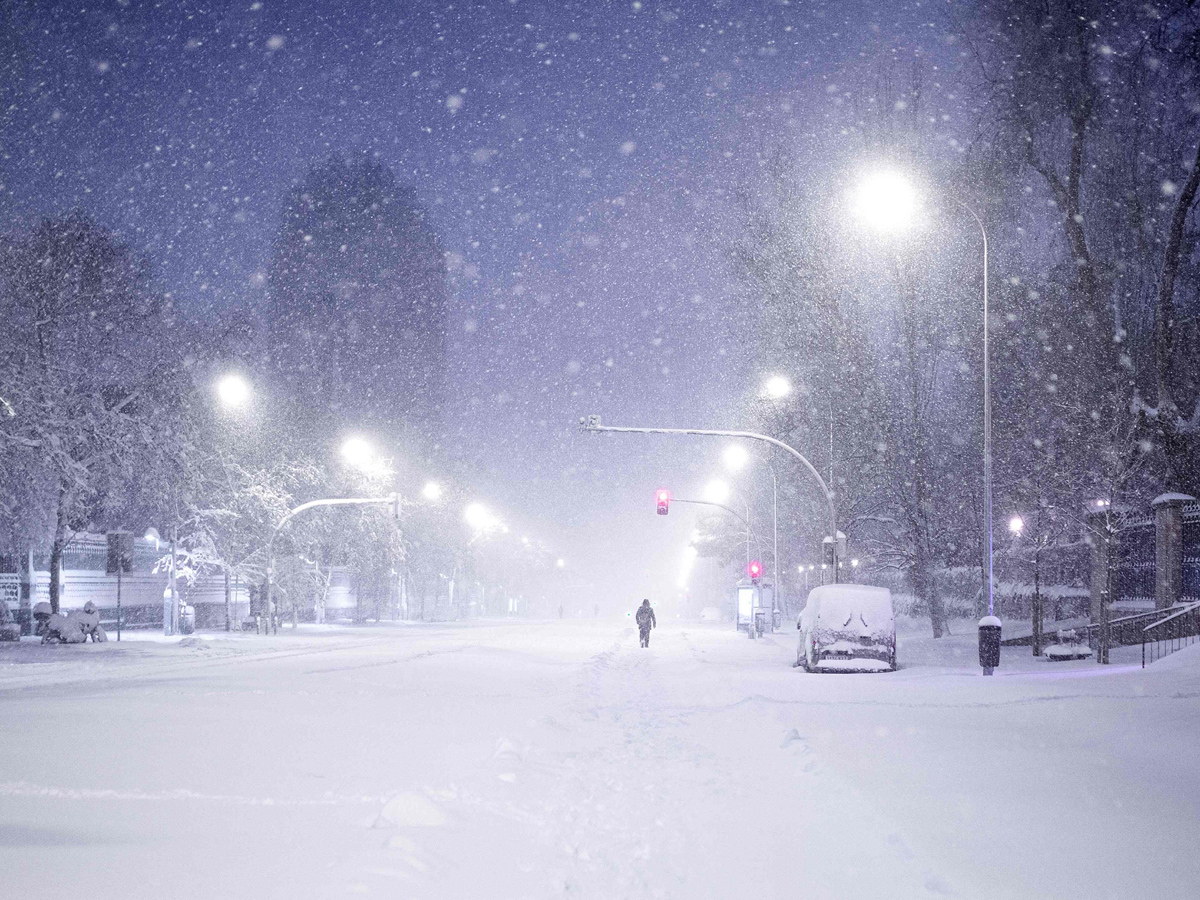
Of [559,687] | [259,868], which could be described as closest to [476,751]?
[259,868]

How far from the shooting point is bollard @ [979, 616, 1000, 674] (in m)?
21.2

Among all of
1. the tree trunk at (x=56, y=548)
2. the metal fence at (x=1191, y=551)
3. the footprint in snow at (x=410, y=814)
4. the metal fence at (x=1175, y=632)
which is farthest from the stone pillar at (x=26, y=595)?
the footprint in snow at (x=410, y=814)

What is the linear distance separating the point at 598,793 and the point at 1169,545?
76.5 ft

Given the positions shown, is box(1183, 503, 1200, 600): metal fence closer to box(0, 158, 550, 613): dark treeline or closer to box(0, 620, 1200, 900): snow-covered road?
box(0, 620, 1200, 900): snow-covered road

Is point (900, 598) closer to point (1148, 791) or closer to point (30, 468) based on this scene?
point (30, 468)

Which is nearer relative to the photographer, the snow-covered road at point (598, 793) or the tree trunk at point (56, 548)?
the snow-covered road at point (598, 793)

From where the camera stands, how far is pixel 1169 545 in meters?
27.2

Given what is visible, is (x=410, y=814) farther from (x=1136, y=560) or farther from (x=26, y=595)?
(x=26, y=595)

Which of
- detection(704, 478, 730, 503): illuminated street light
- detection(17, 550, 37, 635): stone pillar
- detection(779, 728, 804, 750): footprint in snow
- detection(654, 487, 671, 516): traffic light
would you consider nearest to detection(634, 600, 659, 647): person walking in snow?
detection(654, 487, 671, 516): traffic light

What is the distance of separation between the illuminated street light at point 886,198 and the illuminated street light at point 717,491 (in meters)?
40.8

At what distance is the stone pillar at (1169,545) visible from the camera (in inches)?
1061

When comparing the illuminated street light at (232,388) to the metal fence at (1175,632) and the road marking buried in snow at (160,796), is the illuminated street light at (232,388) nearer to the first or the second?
the metal fence at (1175,632)

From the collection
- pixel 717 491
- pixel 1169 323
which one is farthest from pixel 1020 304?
pixel 717 491

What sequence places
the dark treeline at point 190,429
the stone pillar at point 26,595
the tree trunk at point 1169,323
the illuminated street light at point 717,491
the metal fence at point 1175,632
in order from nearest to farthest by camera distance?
the metal fence at point 1175,632
the tree trunk at point 1169,323
the dark treeline at point 190,429
the stone pillar at point 26,595
the illuminated street light at point 717,491
